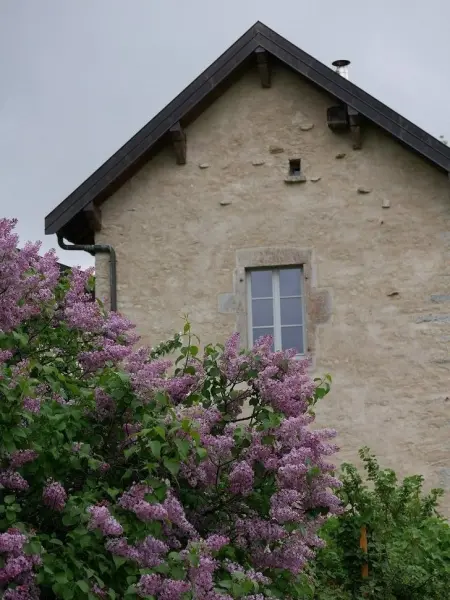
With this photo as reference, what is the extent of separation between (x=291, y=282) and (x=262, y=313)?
0.47 meters

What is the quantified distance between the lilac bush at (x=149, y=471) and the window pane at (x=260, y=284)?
5752 mm

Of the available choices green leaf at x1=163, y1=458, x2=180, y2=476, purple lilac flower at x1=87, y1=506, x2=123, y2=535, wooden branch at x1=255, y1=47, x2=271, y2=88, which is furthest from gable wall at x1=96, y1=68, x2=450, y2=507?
purple lilac flower at x1=87, y1=506, x2=123, y2=535

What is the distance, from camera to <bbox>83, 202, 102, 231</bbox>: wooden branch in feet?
42.0

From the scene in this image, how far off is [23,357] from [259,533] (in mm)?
1874

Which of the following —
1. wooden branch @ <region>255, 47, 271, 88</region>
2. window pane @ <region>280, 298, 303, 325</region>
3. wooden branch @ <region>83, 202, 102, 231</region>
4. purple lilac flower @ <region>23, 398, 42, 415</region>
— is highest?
wooden branch @ <region>255, 47, 271, 88</region>

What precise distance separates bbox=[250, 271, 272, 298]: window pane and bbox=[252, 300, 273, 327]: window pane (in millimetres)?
91

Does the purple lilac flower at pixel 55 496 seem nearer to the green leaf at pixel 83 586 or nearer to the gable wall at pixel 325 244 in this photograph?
the green leaf at pixel 83 586

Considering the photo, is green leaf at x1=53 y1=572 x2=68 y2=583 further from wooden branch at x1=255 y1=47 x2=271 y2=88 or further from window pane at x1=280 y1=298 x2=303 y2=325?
wooden branch at x1=255 y1=47 x2=271 y2=88

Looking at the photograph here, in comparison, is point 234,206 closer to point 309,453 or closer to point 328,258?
point 328,258

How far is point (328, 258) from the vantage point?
12641 mm

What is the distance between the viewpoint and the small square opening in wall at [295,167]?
13.0 meters

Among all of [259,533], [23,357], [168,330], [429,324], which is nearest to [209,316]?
[168,330]

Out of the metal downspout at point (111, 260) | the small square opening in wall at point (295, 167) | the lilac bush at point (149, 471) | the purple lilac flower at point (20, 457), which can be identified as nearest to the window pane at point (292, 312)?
the small square opening in wall at point (295, 167)

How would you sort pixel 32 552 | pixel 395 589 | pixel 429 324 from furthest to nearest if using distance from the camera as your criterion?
pixel 429 324, pixel 395 589, pixel 32 552
